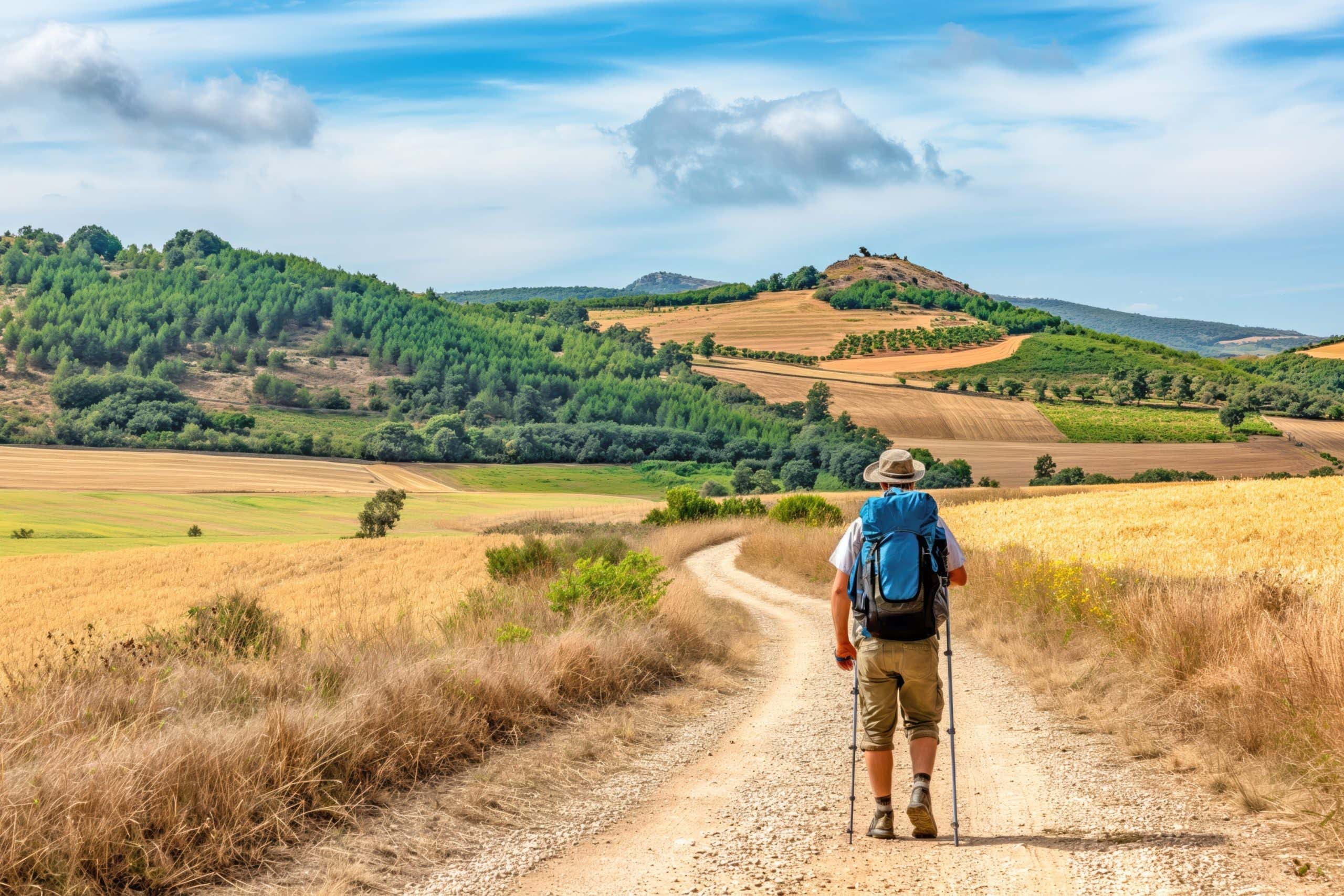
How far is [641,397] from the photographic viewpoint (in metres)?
166

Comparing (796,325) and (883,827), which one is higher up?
(796,325)

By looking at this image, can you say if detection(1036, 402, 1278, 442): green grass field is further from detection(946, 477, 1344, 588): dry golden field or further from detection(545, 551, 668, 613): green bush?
detection(545, 551, 668, 613): green bush

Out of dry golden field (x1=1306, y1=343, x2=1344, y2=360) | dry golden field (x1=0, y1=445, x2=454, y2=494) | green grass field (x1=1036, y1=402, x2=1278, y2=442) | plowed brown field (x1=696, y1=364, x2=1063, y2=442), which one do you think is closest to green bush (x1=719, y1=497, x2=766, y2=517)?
dry golden field (x1=0, y1=445, x2=454, y2=494)

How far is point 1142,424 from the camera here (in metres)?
99.6

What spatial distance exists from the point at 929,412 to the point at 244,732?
11104 cm

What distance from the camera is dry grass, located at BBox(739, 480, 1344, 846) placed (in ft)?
21.4

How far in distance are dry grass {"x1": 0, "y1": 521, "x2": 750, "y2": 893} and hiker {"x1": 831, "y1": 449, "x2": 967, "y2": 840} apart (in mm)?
→ 3240

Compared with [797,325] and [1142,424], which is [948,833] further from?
[797,325]

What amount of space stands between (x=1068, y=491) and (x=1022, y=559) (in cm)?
4094

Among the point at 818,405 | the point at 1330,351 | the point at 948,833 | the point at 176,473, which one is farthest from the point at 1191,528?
the point at 1330,351

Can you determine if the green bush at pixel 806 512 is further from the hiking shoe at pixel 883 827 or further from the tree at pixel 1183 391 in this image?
the tree at pixel 1183 391

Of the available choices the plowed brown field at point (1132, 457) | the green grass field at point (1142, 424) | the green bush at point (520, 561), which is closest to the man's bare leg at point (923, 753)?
the green bush at point (520, 561)

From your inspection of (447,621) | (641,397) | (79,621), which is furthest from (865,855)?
(641,397)

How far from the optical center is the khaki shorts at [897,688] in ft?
19.8
